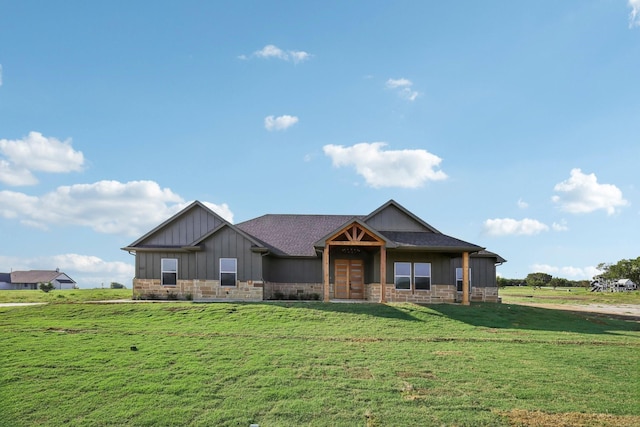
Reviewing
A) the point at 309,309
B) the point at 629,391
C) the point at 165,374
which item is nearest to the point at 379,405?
the point at 165,374

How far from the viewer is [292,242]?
27828 mm

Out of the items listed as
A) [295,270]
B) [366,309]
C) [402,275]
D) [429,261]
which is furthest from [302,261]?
[366,309]

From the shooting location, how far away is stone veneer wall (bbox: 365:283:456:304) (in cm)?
2414

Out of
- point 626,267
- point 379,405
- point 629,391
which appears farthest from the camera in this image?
point 626,267

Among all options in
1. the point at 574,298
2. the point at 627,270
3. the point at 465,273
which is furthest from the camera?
the point at 627,270

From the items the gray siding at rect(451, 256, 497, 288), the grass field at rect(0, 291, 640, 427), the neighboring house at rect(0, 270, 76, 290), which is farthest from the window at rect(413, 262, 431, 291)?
the neighboring house at rect(0, 270, 76, 290)

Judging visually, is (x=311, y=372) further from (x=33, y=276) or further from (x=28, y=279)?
(x=33, y=276)

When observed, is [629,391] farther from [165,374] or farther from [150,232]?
[150,232]

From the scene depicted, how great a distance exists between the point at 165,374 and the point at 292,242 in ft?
59.2

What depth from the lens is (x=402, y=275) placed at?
80.1ft

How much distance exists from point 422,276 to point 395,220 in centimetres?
360

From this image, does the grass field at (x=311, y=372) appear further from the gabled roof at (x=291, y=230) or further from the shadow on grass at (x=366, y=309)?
the gabled roof at (x=291, y=230)

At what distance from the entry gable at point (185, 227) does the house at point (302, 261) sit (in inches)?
2.1

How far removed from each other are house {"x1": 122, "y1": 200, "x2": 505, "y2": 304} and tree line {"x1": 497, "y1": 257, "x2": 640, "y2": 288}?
182 feet
